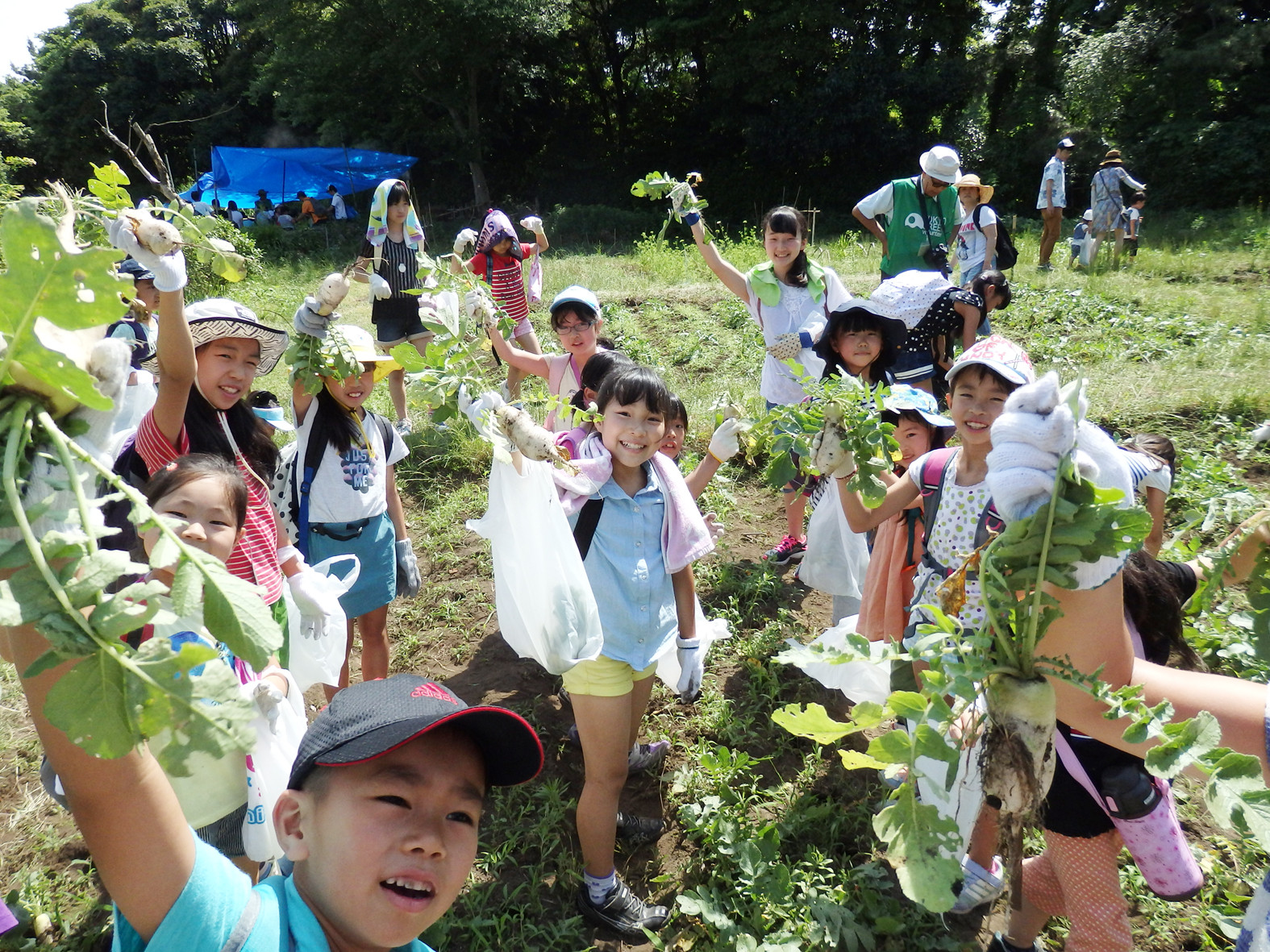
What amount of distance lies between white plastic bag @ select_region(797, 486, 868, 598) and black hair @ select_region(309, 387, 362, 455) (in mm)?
1987

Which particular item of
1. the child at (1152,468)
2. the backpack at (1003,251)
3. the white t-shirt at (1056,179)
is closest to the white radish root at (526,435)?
the child at (1152,468)

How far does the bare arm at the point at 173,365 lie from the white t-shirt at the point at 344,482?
63 cm

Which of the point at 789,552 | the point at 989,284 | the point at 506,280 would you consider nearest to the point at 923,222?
the point at 989,284

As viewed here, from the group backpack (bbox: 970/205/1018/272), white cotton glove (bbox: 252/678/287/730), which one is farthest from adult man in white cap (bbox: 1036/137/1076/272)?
white cotton glove (bbox: 252/678/287/730)

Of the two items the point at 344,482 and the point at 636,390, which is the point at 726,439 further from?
the point at 344,482

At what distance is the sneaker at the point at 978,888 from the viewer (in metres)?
2.61

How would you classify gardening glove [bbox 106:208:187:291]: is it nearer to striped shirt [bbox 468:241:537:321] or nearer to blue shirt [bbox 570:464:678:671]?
blue shirt [bbox 570:464:678:671]

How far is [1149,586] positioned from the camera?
201cm

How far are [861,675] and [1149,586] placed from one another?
43.6 inches

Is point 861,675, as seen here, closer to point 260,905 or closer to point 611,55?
point 260,905

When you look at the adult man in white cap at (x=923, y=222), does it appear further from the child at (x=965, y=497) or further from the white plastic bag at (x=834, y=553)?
the child at (x=965, y=497)

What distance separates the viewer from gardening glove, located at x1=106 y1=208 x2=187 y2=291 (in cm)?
198

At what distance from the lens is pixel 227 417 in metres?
2.62

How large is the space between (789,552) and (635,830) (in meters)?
2.20
